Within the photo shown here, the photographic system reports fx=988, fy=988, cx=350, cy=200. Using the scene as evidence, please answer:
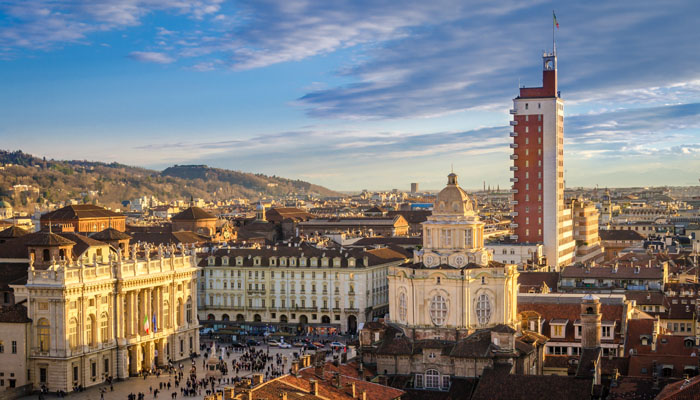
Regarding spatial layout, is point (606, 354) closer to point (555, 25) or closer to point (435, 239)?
point (435, 239)

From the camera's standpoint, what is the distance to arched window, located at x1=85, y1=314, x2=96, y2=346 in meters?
87.7

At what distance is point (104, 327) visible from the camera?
297 feet

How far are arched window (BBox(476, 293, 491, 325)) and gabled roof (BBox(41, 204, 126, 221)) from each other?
3945 inches

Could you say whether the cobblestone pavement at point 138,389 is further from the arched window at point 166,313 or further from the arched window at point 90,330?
the arched window at point 166,313

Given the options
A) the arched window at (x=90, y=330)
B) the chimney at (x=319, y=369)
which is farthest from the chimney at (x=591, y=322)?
the arched window at (x=90, y=330)

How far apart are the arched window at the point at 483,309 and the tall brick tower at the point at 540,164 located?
228ft

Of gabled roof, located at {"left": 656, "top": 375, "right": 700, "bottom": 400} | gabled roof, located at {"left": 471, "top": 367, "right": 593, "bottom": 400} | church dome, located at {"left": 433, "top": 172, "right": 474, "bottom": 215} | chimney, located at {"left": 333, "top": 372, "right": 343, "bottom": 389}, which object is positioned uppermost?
church dome, located at {"left": 433, "top": 172, "right": 474, "bottom": 215}

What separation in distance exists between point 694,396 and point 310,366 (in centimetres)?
3307

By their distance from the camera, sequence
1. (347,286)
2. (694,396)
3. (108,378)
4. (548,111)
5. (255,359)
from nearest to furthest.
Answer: (694,396) → (108,378) → (255,359) → (347,286) → (548,111)

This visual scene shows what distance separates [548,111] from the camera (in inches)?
5704

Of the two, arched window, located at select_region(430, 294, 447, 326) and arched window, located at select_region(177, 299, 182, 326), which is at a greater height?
arched window, located at select_region(430, 294, 447, 326)

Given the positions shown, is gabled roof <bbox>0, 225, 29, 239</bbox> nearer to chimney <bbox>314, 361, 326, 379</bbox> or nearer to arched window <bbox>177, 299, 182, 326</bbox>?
arched window <bbox>177, 299, 182, 326</bbox>

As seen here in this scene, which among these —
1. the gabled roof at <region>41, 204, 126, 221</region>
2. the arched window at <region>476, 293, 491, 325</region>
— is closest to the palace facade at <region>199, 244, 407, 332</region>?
the gabled roof at <region>41, 204, 126, 221</region>

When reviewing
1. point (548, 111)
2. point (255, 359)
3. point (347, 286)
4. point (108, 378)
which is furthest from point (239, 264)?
point (548, 111)
